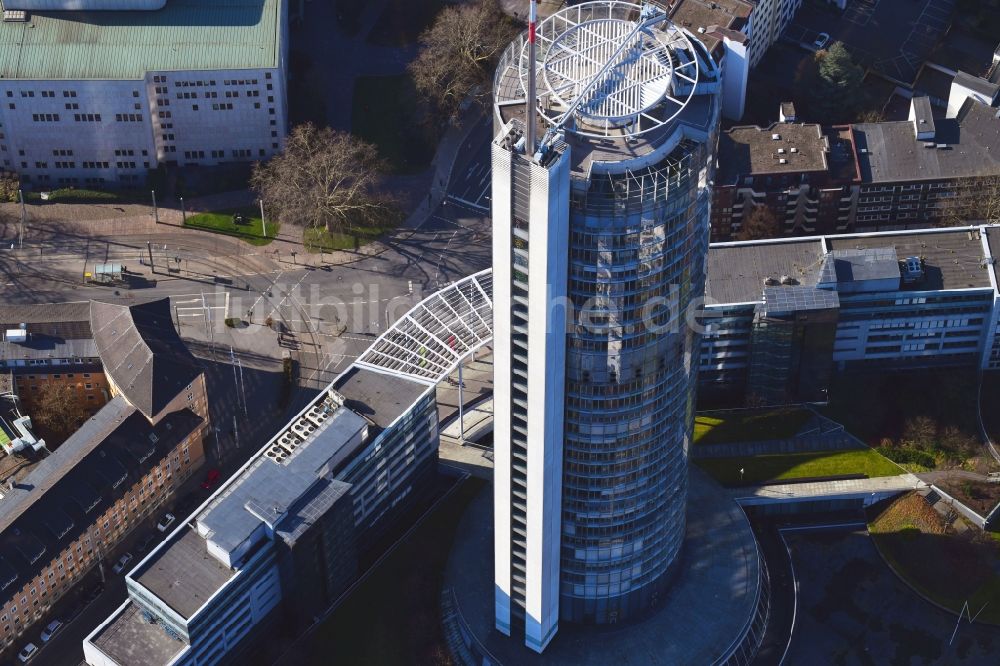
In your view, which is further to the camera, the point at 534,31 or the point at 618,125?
the point at 618,125

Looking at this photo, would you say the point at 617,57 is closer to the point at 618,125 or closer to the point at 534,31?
the point at 618,125

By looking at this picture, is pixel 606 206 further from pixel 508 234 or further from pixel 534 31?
pixel 534 31

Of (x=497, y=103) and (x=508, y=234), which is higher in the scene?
(x=497, y=103)

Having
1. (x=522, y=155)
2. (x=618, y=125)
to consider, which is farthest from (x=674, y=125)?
(x=522, y=155)

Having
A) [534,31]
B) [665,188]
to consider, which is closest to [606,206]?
[665,188]

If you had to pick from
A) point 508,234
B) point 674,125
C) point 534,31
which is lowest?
point 508,234

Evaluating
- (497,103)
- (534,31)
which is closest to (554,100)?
(497,103)

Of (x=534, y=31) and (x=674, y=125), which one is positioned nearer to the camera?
(x=534, y=31)

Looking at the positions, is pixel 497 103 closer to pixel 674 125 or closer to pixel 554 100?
pixel 554 100
